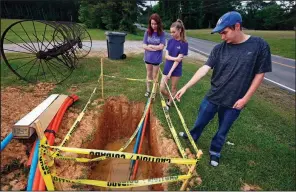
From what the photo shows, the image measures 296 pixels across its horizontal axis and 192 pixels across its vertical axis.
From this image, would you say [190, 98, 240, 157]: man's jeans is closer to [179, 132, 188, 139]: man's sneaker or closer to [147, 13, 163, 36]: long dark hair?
[179, 132, 188, 139]: man's sneaker

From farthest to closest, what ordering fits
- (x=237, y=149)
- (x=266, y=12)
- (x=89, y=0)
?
(x=266, y=12), (x=89, y=0), (x=237, y=149)

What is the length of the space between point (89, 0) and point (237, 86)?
1998cm

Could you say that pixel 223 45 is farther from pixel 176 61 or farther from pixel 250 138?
pixel 250 138

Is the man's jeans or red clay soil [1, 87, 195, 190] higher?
the man's jeans

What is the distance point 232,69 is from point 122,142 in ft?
11.5

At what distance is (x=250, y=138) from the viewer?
4.60 m

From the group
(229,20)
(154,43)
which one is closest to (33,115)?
(154,43)

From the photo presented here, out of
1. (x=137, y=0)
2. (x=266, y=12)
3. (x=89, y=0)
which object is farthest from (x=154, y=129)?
(x=266, y=12)

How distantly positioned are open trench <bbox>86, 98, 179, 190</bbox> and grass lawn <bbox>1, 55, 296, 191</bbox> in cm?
32

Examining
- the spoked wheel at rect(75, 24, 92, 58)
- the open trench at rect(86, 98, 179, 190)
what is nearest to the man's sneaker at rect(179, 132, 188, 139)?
the open trench at rect(86, 98, 179, 190)

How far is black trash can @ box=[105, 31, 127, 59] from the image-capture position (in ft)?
34.1

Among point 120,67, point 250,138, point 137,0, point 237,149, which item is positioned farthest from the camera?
point 137,0

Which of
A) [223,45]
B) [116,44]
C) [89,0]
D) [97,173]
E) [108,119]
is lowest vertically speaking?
[97,173]

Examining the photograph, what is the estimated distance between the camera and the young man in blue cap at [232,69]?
2799 millimetres
